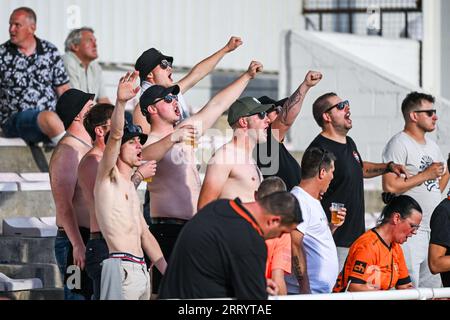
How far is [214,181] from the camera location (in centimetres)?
813

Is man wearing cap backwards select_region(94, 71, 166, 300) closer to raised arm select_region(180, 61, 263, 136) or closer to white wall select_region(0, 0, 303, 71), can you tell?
raised arm select_region(180, 61, 263, 136)

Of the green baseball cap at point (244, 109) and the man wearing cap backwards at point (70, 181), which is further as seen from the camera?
the green baseball cap at point (244, 109)

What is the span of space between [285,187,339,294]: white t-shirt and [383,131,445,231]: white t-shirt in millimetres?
2032

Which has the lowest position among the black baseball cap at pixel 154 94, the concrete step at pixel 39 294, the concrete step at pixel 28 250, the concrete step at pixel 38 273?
the concrete step at pixel 39 294

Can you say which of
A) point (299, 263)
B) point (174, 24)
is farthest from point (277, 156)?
point (174, 24)

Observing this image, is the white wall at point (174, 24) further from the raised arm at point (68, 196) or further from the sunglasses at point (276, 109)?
the raised arm at point (68, 196)

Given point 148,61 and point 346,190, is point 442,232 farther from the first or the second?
point 148,61

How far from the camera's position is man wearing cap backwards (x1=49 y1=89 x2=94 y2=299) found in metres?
8.41

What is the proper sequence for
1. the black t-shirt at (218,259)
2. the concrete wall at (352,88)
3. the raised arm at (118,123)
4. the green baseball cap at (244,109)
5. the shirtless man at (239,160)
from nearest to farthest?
the black t-shirt at (218,259)
the raised arm at (118,123)
the shirtless man at (239,160)
the green baseball cap at (244,109)
the concrete wall at (352,88)

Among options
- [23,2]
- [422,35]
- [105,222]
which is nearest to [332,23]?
[422,35]

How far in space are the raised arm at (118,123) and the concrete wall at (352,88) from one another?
6.45m

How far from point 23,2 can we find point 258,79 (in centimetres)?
320

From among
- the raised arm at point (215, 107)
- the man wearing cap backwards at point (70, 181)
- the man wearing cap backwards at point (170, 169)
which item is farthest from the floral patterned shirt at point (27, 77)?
the raised arm at point (215, 107)

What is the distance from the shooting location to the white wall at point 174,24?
551 inches
